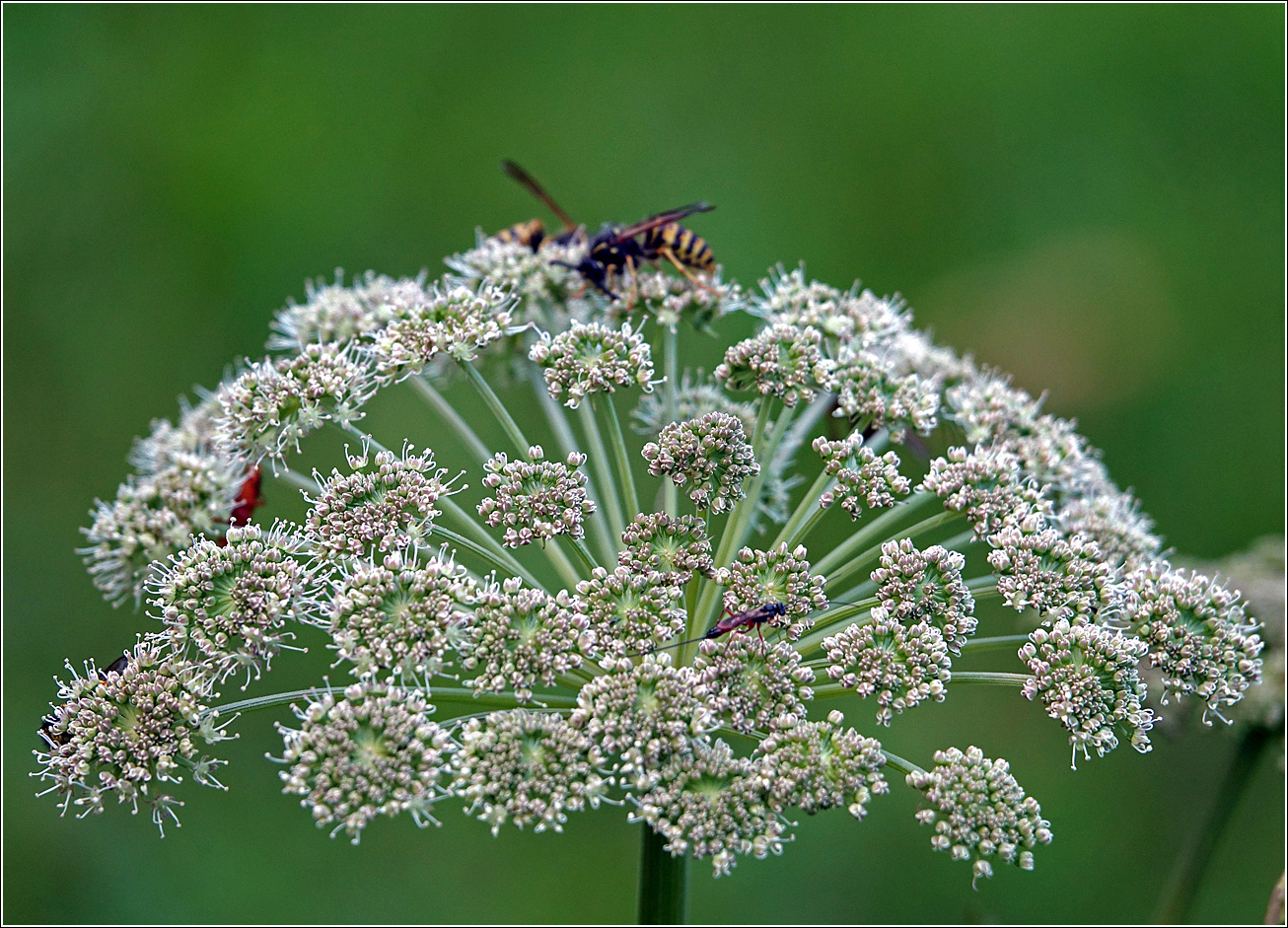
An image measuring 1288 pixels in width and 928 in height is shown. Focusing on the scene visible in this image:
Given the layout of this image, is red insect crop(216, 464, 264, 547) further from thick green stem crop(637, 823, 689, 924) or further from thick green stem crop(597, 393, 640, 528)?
thick green stem crop(637, 823, 689, 924)

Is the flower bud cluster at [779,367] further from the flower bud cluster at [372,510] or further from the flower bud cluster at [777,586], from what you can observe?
the flower bud cluster at [372,510]

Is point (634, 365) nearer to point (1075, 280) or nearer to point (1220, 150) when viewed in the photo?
point (1075, 280)

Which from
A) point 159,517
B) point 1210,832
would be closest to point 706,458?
point 159,517

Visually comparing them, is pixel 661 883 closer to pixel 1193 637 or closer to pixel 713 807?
pixel 713 807

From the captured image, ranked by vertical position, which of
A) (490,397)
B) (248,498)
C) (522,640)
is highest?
(490,397)

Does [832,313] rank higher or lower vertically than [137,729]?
higher

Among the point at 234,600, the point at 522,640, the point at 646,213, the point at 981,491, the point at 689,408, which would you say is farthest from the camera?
the point at 646,213
